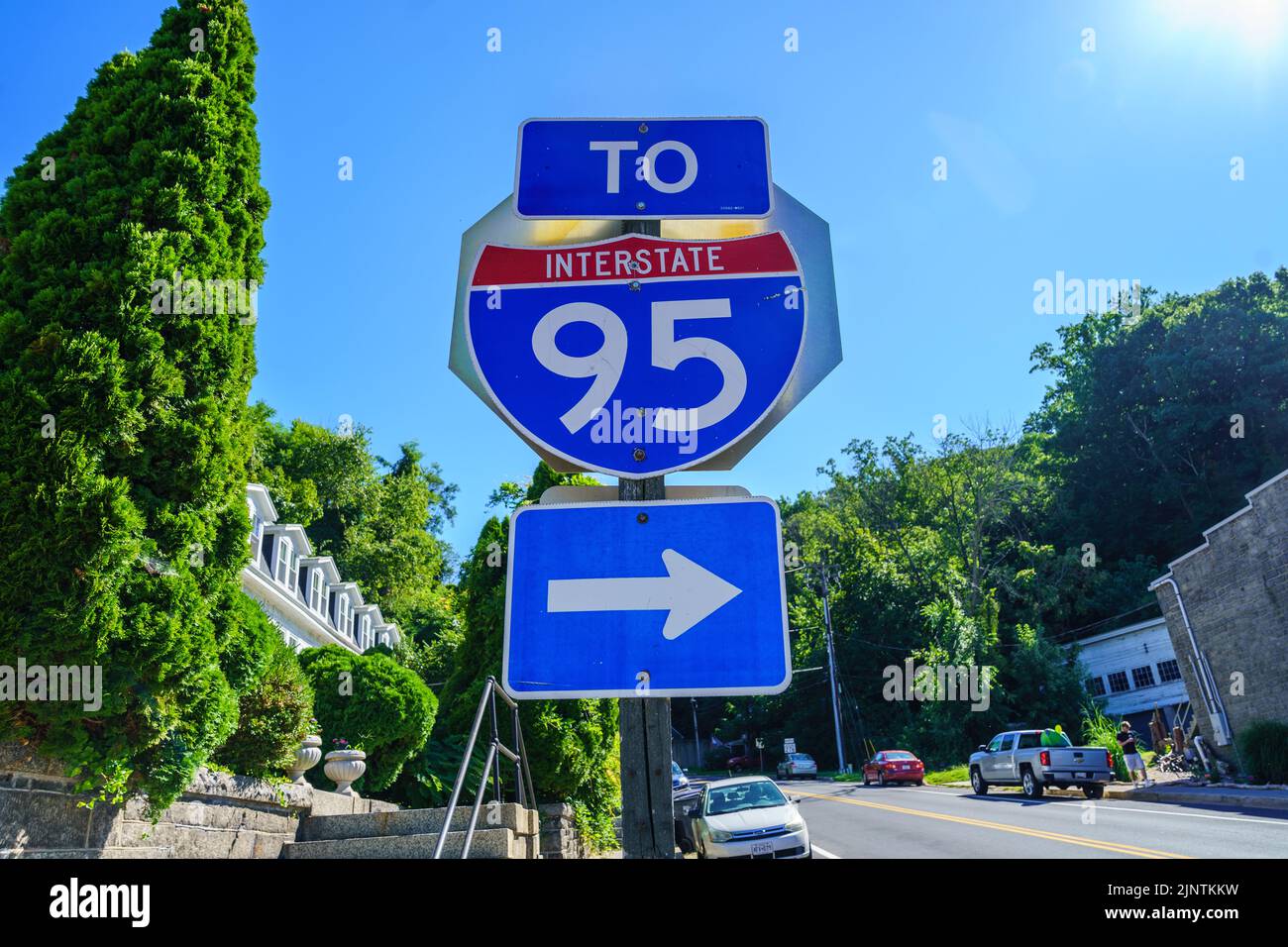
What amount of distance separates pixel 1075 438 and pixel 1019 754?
1597 inches

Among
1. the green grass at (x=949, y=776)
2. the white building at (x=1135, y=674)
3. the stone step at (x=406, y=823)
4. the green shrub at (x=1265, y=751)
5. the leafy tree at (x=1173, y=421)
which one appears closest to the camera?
the stone step at (x=406, y=823)

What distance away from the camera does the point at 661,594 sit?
201cm

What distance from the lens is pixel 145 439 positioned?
20.6 ft

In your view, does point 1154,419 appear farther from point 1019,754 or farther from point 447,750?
point 447,750

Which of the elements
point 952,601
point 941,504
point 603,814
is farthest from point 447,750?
point 941,504

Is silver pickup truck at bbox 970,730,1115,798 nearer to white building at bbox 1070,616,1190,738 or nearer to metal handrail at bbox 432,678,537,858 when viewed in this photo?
metal handrail at bbox 432,678,537,858

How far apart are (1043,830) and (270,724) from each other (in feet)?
39.8

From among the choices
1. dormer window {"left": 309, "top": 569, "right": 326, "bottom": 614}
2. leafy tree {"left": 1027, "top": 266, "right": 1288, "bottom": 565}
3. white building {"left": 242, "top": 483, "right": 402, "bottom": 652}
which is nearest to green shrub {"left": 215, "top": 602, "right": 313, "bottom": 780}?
white building {"left": 242, "top": 483, "right": 402, "bottom": 652}

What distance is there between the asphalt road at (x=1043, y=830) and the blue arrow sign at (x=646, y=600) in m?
9.23

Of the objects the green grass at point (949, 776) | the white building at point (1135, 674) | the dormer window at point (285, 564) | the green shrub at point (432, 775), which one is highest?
the dormer window at point (285, 564)

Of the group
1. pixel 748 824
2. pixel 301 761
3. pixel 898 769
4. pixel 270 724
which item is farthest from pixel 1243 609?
pixel 270 724

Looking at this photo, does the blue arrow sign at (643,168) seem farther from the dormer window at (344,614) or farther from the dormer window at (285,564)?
the dormer window at (344,614)

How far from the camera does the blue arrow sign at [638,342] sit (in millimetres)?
2285

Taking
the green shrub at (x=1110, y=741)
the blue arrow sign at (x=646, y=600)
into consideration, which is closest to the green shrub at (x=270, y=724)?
the blue arrow sign at (x=646, y=600)
